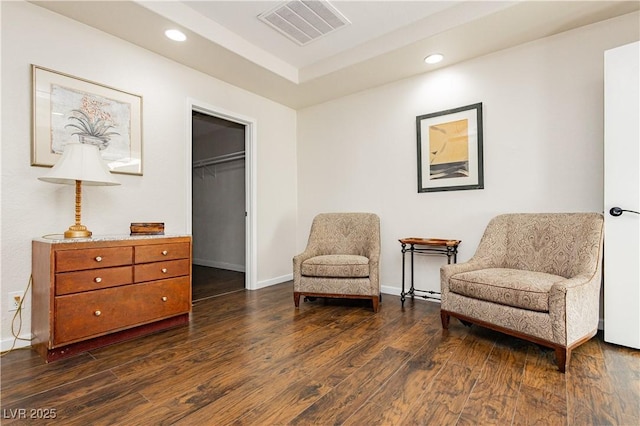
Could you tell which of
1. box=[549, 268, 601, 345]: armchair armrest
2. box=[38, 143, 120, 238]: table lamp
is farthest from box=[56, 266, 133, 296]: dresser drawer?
box=[549, 268, 601, 345]: armchair armrest

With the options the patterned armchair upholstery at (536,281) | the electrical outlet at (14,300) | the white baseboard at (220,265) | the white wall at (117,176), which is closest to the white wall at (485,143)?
the patterned armchair upholstery at (536,281)

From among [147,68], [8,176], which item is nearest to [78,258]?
[8,176]

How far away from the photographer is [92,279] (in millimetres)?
2113

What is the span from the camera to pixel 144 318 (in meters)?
2.37

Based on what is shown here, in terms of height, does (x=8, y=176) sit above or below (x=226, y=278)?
above

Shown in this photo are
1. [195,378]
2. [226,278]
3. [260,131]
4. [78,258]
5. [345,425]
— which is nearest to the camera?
[345,425]

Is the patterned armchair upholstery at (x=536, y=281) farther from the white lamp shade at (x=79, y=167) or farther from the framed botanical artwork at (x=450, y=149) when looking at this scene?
the white lamp shade at (x=79, y=167)

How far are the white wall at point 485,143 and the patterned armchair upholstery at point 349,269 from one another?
1.23 feet

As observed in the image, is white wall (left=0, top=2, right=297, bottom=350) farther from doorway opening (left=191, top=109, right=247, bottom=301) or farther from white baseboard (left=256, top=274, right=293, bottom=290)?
doorway opening (left=191, top=109, right=247, bottom=301)

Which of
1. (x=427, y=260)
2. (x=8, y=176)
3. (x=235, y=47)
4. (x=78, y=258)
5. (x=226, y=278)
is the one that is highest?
(x=235, y=47)

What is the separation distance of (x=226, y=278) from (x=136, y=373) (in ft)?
9.15

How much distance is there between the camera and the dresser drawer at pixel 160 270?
2.35 metres

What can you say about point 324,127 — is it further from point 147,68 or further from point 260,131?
point 147,68

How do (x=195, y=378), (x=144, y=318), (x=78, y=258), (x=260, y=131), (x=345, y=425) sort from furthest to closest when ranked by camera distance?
(x=260, y=131) → (x=144, y=318) → (x=78, y=258) → (x=195, y=378) → (x=345, y=425)
